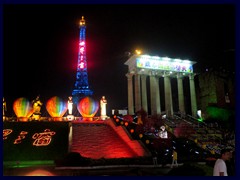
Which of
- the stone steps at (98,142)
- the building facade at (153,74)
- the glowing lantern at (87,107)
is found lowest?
the stone steps at (98,142)

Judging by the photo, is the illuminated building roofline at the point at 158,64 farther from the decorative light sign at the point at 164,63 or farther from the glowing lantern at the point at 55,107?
the glowing lantern at the point at 55,107

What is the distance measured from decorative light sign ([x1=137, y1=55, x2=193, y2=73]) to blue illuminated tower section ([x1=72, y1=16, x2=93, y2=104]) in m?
40.9

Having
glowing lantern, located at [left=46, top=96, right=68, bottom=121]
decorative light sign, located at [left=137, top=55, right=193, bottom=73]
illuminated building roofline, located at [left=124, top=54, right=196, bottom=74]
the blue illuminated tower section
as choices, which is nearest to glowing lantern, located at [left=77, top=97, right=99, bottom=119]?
glowing lantern, located at [left=46, top=96, right=68, bottom=121]

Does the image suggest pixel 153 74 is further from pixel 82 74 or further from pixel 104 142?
pixel 82 74

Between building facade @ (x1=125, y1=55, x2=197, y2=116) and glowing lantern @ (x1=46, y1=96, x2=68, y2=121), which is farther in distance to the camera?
building facade @ (x1=125, y1=55, x2=197, y2=116)

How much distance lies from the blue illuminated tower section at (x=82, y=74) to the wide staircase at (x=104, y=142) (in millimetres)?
49657

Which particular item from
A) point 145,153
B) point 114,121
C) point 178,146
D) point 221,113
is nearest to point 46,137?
point 114,121

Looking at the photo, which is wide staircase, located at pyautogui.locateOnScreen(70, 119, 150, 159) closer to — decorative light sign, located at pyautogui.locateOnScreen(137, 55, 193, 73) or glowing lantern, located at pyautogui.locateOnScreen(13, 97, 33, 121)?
glowing lantern, located at pyautogui.locateOnScreen(13, 97, 33, 121)

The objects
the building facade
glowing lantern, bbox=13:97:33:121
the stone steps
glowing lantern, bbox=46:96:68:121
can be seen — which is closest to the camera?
the stone steps

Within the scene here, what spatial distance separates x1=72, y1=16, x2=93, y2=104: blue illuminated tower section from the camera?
8050 centimetres

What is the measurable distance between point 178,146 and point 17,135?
47.5 ft

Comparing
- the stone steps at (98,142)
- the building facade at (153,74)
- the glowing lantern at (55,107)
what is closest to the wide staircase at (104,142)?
the stone steps at (98,142)

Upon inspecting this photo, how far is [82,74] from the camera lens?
286 feet

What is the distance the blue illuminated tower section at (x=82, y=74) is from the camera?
8050 cm
